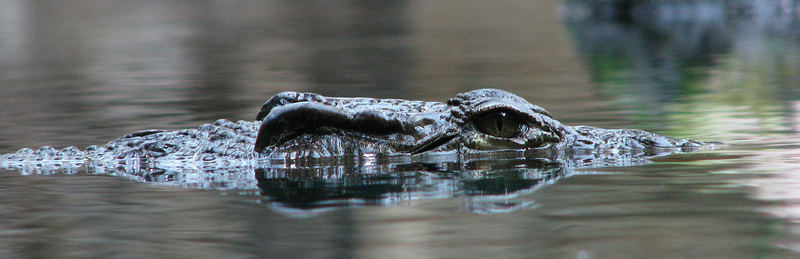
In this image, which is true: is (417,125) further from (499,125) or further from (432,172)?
(499,125)

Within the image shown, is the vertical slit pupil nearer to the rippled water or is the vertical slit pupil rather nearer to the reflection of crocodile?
the reflection of crocodile

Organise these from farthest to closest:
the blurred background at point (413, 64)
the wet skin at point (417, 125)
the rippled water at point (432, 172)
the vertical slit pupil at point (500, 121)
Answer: the blurred background at point (413, 64) → the vertical slit pupil at point (500, 121) → the wet skin at point (417, 125) → the rippled water at point (432, 172)

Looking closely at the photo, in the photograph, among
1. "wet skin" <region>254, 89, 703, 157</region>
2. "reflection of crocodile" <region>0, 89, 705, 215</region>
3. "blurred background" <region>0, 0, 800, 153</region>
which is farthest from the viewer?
"blurred background" <region>0, 0, 800, 153</region>

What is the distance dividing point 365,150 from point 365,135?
0.08m

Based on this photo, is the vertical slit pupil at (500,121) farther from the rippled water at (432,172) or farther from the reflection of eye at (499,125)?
the rippled water at (432,172)

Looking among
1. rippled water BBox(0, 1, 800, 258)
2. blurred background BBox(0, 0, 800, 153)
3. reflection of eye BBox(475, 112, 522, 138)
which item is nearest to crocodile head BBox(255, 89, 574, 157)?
reflection of eye BBox(475, 112, 522, 138)

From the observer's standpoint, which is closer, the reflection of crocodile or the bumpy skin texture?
the reflection of crocodile

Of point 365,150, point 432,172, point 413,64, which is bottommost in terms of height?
point 432,172

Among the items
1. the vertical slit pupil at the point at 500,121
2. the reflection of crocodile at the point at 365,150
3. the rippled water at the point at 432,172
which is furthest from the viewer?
the vertical slit pupil at the point at 500,121

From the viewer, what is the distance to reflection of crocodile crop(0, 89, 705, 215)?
17.5 ft

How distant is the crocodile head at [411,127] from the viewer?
5484 millimetres

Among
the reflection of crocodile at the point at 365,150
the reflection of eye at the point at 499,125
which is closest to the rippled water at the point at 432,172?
the reflection of crocodile at the point at 365,150

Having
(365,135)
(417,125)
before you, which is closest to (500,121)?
(417,125)

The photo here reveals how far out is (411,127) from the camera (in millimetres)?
5652
